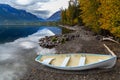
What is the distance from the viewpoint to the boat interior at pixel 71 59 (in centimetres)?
2320

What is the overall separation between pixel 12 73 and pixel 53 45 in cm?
1855

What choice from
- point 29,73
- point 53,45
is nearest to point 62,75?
point 29,73

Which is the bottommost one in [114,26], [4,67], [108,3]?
[4,67]

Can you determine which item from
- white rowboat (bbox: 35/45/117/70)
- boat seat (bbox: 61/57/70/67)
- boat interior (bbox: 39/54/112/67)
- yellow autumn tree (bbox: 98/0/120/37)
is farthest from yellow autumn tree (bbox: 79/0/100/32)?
boat seat (bbox: 61/57/70/67)

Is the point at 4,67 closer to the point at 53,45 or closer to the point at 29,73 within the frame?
the point at 29,73

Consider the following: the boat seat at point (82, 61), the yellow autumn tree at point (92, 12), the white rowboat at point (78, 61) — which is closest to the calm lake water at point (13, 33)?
the yellow autumn tree at point (92, 12)

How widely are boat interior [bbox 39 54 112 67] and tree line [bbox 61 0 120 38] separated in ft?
38.3

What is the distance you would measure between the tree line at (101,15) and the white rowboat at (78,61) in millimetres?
11832

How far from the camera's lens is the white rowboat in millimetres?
21609

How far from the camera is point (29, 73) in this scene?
2291cm

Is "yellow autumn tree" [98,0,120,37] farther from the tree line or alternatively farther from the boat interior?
the boat interior

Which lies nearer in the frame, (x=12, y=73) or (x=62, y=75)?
(x=62, y=75)

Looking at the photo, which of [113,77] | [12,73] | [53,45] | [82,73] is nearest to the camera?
[113,77]

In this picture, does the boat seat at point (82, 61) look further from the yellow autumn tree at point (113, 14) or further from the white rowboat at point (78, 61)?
the yellow autumn tree at point (113, 14)
